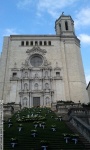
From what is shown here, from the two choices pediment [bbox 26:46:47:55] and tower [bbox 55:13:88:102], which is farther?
pediment [bbox 26:46:47:55]

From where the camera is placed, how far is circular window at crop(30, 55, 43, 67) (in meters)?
46.7

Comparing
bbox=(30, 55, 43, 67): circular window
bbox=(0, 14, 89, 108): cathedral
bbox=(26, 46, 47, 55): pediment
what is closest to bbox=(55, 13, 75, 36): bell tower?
bbox=(0, 14, 89, 108): cathedral

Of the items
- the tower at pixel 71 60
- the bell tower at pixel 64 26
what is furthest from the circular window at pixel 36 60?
the bell tower at pixel 64 26

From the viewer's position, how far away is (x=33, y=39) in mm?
50062

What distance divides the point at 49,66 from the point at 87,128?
104 feet

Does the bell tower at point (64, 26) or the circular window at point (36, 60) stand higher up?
the bell tower at point (64, 26)

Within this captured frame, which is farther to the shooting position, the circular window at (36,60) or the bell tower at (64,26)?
the bell tower at (64,26)

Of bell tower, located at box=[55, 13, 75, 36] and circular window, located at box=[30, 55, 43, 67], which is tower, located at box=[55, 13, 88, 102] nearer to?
bell tower, located at box=[55, 13, 75, 36]

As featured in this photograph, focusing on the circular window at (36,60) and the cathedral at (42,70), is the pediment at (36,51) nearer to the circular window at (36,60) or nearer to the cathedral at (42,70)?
the cathedral at (42,70)

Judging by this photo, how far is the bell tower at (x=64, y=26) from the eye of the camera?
51.2 m

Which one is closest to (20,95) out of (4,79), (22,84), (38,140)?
(22,84)

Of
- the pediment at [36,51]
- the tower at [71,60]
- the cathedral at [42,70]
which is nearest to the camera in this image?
the cathedral at [42,70]

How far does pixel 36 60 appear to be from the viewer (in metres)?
47.4

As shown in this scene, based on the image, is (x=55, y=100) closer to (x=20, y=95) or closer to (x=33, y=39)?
(x=20, y=95)
